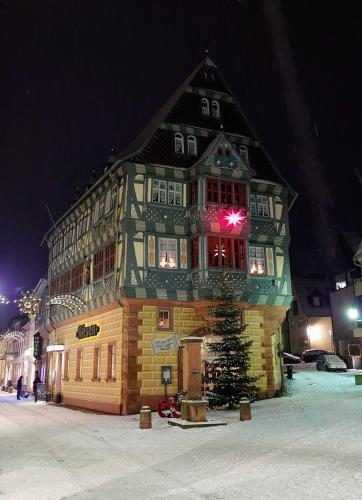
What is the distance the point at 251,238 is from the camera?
92.8ft

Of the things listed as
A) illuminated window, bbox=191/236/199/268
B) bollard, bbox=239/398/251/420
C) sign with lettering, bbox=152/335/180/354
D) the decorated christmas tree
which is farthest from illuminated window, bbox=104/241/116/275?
bollard, bbox=239/398/251/420

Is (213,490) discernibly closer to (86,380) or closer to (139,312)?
(139,312)

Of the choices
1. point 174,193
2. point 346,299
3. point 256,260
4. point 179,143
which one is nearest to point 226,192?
point 174,193

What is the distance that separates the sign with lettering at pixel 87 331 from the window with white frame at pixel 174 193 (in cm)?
829

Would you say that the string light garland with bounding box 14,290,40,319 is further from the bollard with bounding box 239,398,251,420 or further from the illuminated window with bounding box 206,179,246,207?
the bollard with bounding box 239,398,251,420

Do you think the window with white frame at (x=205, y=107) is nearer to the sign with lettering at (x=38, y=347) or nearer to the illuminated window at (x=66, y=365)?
the illuminated window at (x=66, y=365)

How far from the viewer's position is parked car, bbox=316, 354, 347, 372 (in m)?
40.0

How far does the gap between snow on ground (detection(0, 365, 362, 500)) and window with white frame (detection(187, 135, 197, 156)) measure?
1440 cm

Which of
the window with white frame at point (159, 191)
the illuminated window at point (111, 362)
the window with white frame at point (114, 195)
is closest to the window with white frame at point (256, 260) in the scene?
the window with white frame at point (159, 191)

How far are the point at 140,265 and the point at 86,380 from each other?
8786 mm

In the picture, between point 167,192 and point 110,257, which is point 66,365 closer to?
point 110,257

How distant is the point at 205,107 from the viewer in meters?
29.8

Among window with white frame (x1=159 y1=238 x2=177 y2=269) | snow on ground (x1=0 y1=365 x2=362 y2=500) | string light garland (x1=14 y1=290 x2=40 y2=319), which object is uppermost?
window with white frame (x1=159 y1=238 x2=177 y2=269)

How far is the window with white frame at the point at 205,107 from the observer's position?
1166 inches
